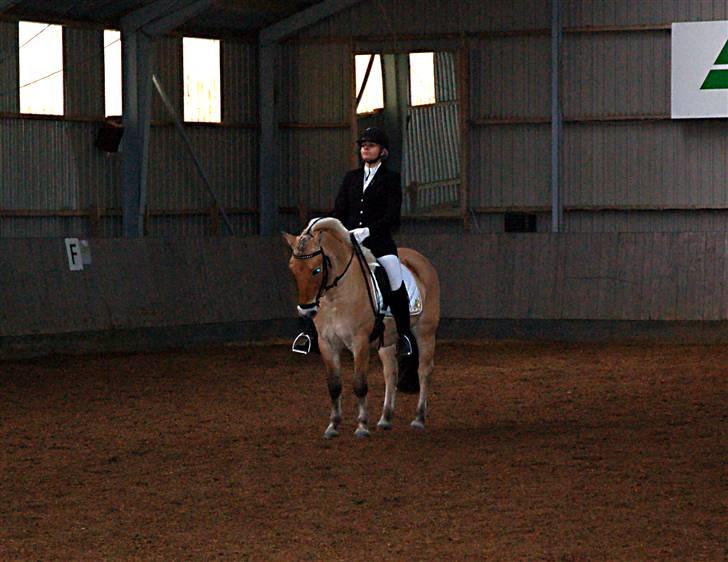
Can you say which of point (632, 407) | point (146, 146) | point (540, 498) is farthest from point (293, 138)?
point (540, 498)

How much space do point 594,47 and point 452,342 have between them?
20.6 feet

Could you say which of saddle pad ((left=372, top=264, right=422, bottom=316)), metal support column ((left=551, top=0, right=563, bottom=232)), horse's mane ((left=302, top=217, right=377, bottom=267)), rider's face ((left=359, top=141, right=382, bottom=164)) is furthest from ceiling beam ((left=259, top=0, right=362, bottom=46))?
horse's mane ((left=302, top=217, right=377, bottom=267))

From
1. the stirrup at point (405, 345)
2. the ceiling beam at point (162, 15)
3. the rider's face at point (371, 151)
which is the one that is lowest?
the stirrup at point (405, 345)

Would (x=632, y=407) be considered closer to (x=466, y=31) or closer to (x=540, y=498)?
(x=540, y=498)

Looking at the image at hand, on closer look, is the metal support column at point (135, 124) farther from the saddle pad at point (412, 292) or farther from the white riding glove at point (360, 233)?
the white riding glove at point (360, 233)

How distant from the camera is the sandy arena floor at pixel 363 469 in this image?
6980 millimetres

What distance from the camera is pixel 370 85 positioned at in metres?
25.3

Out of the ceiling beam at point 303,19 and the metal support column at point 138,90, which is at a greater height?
the ceiling beam at point 303,19

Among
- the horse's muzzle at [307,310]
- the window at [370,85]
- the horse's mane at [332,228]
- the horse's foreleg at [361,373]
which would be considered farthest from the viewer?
the window at [370,85]

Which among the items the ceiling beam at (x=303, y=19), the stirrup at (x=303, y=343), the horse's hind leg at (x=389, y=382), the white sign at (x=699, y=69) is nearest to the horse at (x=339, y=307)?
the horse's hind leg at (x=389, y=382)

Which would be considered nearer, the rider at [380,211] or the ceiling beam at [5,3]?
the rider at [380,211]

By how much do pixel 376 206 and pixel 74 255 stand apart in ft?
25.4

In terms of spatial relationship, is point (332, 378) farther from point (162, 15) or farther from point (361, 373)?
point (162, 15)

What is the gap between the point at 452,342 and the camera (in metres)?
20.2
